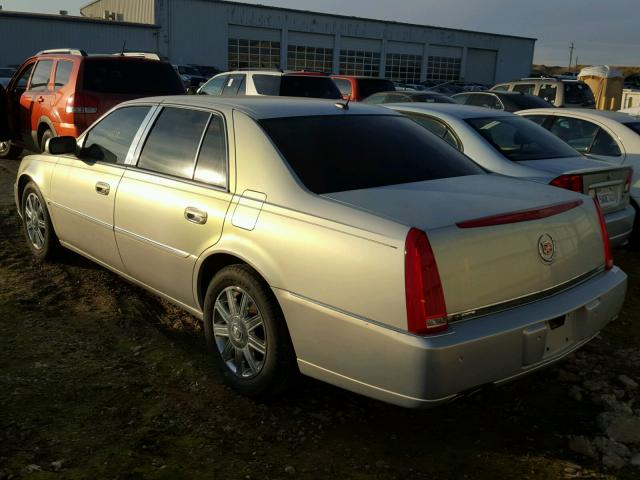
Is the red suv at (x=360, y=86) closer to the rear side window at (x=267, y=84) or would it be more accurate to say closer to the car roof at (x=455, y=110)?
the rear side window at (x=267, y=84)

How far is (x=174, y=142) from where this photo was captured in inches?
157

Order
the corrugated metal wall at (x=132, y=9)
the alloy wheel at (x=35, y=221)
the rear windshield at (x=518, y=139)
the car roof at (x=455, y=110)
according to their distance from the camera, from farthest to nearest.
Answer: the corrugated metal wall at (x=132, y=9), the car roof at (x=455, y=110), the rear windshield at (x=518, y=139), the alloy wheel at (x=35, y=221)

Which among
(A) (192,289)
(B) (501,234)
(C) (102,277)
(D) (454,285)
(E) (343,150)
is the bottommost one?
(C) (102,277)

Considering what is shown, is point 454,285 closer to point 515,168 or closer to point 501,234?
point 501,234

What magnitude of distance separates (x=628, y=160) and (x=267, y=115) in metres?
4.60

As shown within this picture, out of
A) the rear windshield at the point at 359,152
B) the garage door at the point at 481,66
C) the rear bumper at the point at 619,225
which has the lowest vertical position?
the rear bumper at the point at 619,225

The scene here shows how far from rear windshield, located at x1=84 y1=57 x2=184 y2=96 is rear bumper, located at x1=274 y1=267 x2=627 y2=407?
6.75m

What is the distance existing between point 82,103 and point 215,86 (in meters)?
5.73

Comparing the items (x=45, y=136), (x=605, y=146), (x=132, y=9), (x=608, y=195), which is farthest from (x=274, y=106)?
(x=132, y=9)

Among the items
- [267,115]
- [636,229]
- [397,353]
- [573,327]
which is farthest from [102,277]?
[636,229]

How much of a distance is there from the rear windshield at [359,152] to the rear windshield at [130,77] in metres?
5.85

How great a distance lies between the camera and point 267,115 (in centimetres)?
362

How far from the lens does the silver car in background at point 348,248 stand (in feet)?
8.59

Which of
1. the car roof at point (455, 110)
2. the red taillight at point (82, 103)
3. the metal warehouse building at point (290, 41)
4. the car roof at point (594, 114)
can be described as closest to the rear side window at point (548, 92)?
the car roof at point (594, 114)
